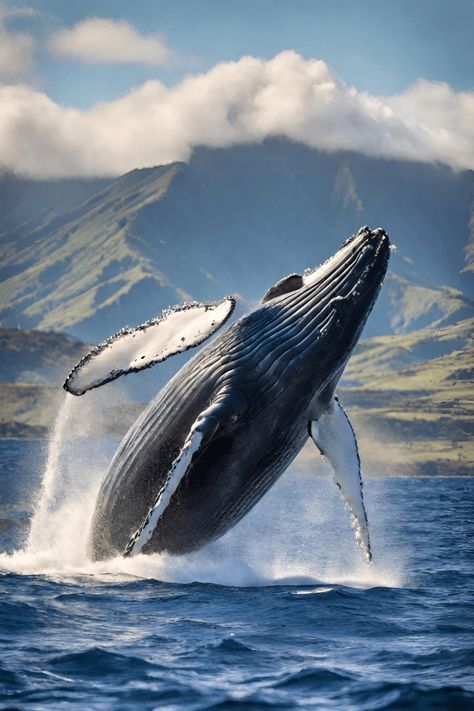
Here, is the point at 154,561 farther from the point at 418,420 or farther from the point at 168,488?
the point at 418,420

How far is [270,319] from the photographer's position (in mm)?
9672

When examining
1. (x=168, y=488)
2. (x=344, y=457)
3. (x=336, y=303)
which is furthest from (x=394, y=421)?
(x=168, y=488)

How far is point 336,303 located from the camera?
374 inches

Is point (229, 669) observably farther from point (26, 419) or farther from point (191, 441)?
point (26, 419)

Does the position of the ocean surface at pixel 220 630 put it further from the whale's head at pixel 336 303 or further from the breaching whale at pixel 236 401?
the whale's head at pixel 336 303

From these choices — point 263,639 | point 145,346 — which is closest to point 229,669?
point 263,639

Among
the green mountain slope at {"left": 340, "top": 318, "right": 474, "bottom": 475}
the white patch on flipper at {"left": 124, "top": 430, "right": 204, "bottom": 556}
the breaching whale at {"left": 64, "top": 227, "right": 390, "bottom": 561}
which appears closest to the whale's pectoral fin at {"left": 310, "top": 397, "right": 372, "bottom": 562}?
the breaching whale at {"left": 64, "top": 227, "right": 390, "bottom": 561}

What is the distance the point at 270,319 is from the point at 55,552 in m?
3.92

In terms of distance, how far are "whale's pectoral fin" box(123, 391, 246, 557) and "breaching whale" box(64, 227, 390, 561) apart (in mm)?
14

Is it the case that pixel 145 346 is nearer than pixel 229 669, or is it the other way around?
pixel 229 669

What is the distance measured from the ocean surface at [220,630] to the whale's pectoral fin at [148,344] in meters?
1.25

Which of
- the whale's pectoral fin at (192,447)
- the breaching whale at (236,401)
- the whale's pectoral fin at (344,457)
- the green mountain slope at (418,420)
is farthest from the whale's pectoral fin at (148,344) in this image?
the green mountain slope at (418,420)

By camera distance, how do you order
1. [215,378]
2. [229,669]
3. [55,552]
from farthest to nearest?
[55,552]
[215,378]
[229,669]

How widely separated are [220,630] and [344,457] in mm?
2470
